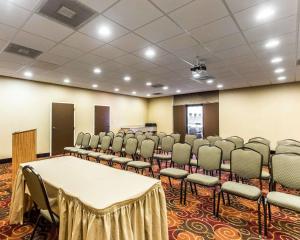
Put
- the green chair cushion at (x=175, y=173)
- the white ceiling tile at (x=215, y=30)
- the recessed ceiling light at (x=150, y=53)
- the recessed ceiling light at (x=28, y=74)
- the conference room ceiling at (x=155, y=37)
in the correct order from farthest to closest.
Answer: the recessed ceiling light at (x=28, y=74)
the recessed ceiling light at (x=150, y=53)
the green chair cushion at (x=175, y=173)
the white ceiling tile at (x=215, y=30)
the conference room ceiling at (x=155, y=37)

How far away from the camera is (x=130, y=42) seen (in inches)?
144

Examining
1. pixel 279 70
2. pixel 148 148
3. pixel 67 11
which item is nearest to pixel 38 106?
pixel 148 148

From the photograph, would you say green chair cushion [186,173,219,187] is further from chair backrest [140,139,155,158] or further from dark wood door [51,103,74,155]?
dark wood door [51,103,74,155]

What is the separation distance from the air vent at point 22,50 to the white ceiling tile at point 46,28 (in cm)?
91

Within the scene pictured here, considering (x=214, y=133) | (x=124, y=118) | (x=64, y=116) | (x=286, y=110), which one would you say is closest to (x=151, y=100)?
(x=124, y=118)

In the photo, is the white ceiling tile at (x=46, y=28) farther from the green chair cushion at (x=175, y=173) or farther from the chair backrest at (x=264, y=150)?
the chair backrest at (x=264, y=150)

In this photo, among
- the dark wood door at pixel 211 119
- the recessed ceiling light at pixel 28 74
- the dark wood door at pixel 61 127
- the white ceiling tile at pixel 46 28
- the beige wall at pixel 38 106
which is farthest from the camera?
the dark wood door at pixel 211 119

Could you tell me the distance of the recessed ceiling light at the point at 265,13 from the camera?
8.59ft

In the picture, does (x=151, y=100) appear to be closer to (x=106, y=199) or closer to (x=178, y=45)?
(x=178, y=45)

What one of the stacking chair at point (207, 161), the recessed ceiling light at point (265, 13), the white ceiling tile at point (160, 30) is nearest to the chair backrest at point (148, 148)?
the stacking chair at point (207, 161)

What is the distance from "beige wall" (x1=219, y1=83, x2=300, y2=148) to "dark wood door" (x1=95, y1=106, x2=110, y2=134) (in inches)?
224

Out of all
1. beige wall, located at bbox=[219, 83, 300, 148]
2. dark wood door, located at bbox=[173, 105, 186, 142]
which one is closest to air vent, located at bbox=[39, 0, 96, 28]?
beige wall, located at bbox=[219, 83, 300, 148]

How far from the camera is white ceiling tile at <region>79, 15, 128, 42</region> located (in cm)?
289

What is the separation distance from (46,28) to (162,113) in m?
9.05
